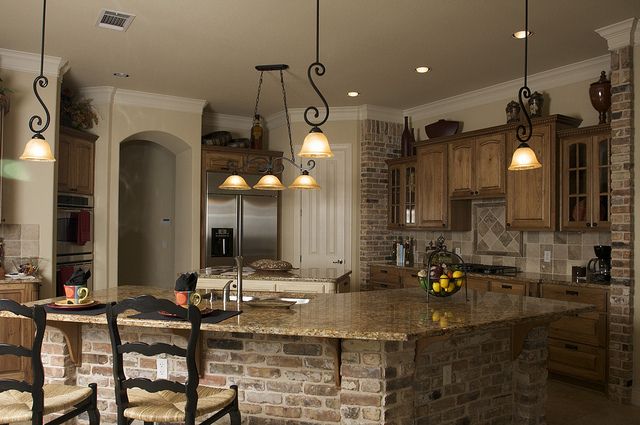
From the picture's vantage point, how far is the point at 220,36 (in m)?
4.49

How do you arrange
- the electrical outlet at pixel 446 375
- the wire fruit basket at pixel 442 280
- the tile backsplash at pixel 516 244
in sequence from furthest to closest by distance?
the tile backsplash at pixel 516 244 < the wire fruit basket at pixel 442 280 < the electrical outlet at pixel 446 375

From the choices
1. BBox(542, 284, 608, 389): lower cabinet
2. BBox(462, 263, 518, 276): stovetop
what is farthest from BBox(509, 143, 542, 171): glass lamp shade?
BBox(462, 263, 518, 276): stovetop

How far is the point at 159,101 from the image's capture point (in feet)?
21.5

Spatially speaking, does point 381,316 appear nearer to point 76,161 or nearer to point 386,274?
point 386,274

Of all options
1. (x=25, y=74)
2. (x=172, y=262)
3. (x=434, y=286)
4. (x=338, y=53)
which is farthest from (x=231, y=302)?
(x=172, y=262)

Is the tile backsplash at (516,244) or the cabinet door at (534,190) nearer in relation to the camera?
the cabinet door at (534,190)

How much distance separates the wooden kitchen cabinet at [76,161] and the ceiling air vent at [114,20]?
1.66m

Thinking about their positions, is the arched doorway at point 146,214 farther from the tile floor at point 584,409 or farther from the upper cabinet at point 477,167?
the tile floor at point 584,409

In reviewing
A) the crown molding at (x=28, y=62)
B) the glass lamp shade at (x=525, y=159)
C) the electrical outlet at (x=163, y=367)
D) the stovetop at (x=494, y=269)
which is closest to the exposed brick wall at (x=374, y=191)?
the stovetop at (x=494, y=269)

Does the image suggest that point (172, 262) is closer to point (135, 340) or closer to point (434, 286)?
point (135, 340)

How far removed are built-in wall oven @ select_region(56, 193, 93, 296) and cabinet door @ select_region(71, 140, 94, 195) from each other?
100mm

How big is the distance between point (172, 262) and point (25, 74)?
3.36 m

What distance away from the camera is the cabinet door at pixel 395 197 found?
23.1ft

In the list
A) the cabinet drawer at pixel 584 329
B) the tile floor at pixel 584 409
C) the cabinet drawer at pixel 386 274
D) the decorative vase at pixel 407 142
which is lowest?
the tile floor at pixel 584 409
